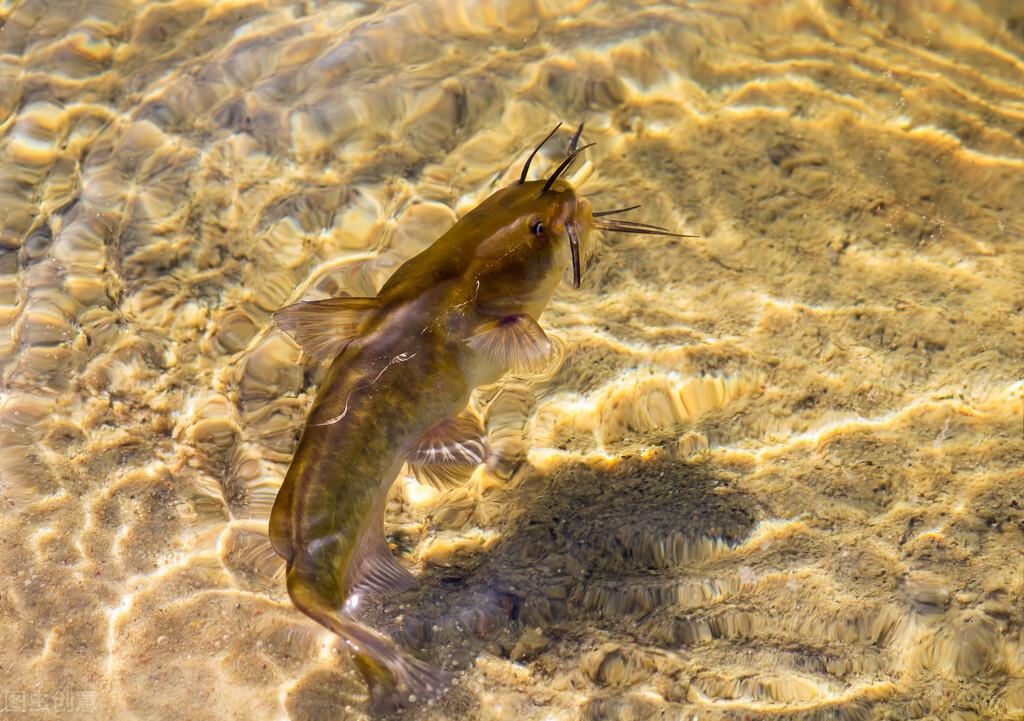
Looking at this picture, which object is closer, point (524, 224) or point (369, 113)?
point (524, 224)

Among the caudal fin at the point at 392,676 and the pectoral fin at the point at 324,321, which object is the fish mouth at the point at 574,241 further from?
the caudal fin at the point at 392,676

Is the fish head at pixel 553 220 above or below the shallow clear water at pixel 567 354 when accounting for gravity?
above

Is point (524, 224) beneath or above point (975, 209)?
above

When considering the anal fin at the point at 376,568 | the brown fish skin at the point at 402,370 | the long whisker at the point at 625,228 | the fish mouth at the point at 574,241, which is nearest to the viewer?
the brown fish skin at the point at 402,370

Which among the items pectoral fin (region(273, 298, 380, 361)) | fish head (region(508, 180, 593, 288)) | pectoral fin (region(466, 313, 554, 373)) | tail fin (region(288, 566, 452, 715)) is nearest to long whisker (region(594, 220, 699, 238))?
fish head (region(508, 180, 593, 288))

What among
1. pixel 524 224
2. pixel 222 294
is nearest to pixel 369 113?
pixel 222 294

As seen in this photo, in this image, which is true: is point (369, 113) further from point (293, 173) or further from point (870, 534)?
point (870, 534)

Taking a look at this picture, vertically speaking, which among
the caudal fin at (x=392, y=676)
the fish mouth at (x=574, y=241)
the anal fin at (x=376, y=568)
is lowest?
the caudal fin at (x=392, y=676)

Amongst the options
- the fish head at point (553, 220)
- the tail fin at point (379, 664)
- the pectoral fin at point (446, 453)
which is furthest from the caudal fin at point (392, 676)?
the fish head at point (553, 220)
